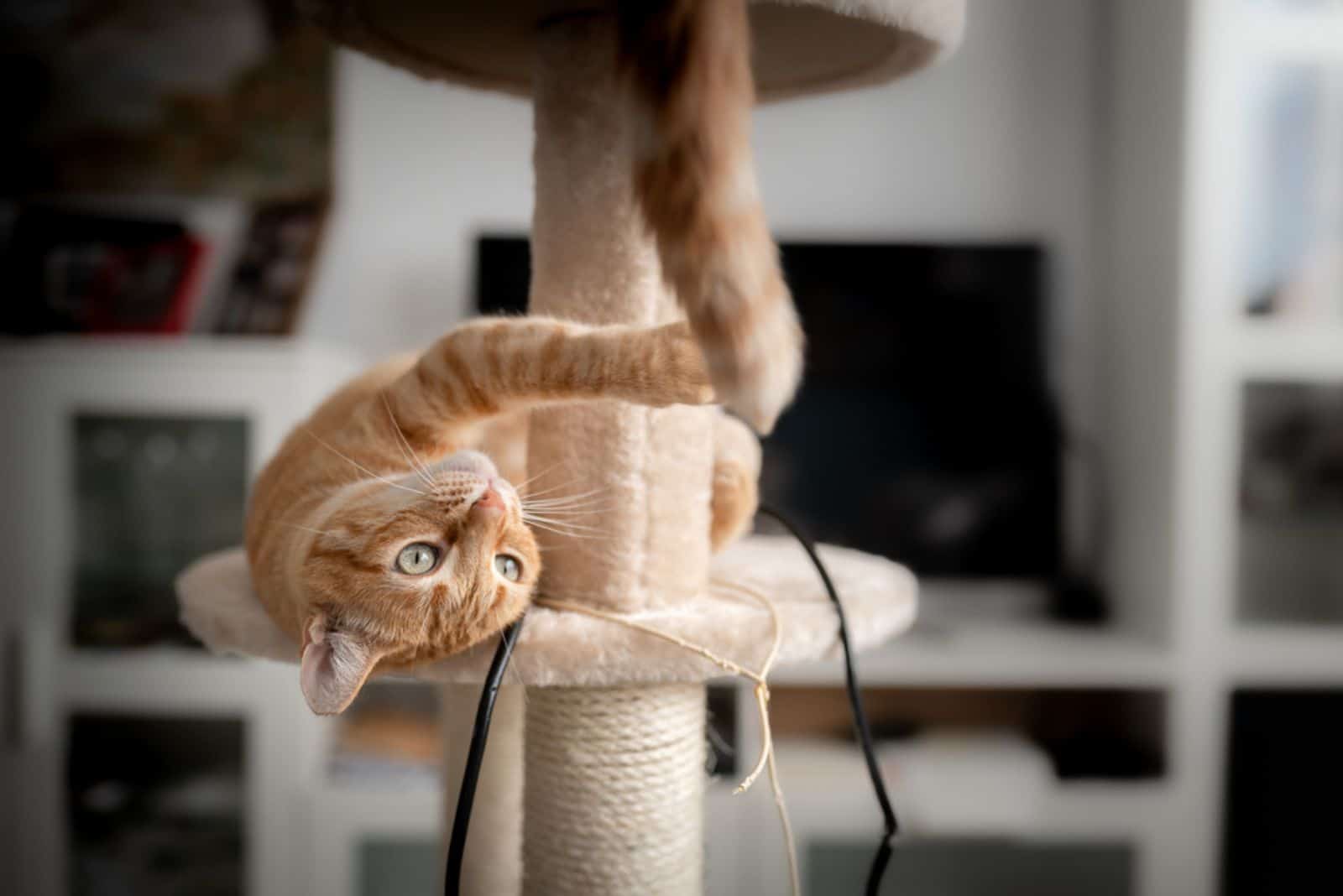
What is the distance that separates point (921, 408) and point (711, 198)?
1489mm

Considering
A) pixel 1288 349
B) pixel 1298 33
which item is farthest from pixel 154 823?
pixel 1298 33

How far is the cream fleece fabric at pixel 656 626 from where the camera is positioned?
0.59m

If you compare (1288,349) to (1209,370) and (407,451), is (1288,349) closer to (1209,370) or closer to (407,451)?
(1209,370)

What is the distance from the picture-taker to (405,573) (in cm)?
56

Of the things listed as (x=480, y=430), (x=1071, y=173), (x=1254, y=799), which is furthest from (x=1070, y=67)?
(x=480, y=430)

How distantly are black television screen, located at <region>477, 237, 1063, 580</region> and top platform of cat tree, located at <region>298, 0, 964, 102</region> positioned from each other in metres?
0.99

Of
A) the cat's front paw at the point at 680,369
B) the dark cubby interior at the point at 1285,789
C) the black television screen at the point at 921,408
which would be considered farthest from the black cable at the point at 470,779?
the dark cubby interior at the point at 1285,789

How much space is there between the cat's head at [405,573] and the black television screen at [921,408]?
1.22 meters

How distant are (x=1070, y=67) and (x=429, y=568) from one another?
6.01ft

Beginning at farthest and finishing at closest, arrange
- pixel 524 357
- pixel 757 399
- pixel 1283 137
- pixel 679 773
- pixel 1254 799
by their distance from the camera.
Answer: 1. pixel 1254 799
2. pixel 1283 137
3. pixel 679 773
4. pixel 524 357
5. pixel 757 399

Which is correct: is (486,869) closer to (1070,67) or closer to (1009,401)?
(1009,401)

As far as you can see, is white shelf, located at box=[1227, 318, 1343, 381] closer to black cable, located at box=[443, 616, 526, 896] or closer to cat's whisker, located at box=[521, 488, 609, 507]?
cat's whisker, located at box=[521, 488, 609, 507]

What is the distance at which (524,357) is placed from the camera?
53 cm

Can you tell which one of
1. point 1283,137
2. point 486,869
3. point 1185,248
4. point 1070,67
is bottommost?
point 486,869
